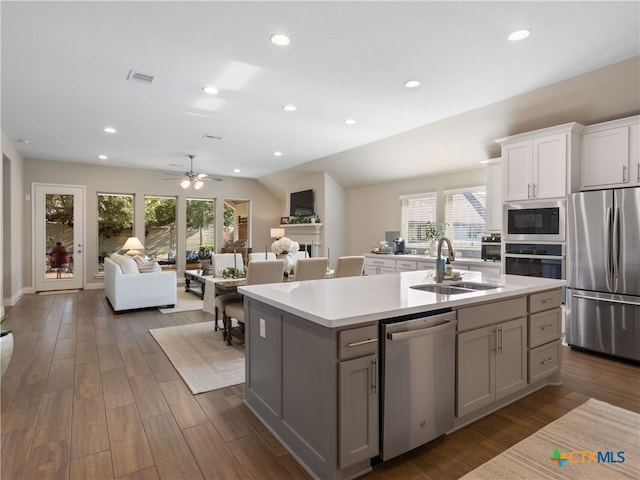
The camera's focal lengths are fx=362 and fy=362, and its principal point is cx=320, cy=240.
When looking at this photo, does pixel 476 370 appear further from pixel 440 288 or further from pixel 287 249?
pixel 287 249

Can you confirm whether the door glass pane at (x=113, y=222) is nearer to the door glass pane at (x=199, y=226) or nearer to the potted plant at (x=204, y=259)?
the door glass pane at (x=199, y=226)

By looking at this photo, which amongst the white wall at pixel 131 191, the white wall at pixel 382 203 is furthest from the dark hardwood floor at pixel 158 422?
the white wall at pixel 131 191

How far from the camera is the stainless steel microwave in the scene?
411 cm

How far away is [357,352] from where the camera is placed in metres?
1.85

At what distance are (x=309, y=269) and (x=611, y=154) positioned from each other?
3446 mm

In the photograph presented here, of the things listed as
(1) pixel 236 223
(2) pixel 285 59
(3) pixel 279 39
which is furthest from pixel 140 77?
(1) pixel 236 223

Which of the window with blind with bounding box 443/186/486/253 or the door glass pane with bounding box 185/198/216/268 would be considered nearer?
the window with blind with bounding box 443/186/486/253

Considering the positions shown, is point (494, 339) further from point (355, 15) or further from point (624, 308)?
point (355, 15)

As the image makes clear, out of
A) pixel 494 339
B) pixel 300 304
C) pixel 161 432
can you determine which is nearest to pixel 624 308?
pixel 494 339

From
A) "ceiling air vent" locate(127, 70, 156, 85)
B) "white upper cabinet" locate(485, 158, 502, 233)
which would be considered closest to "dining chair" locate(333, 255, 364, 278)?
"white upper cabinet" locate(485, 158, 502, 233)

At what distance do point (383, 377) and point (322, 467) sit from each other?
1.79ft

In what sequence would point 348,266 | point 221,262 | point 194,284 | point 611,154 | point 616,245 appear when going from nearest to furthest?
1. point 616,245
2. point 611,154
3. point 348,266
4. point 221,262
5. point 194,284

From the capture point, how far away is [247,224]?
10445mm

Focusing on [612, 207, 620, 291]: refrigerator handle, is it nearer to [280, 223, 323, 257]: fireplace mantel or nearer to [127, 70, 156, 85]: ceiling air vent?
[127, 70, 156, 85]: ceiling air vent
